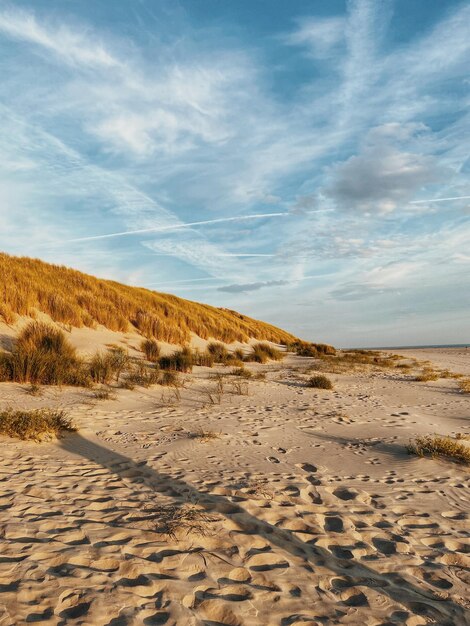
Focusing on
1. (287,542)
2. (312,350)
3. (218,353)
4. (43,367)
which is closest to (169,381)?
(43,367)

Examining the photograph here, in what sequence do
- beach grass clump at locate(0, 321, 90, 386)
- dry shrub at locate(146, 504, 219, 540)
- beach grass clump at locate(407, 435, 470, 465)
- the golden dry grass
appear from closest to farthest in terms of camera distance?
1. dry shrub at locate(146, 504, 219, 540)
2. beach grass clump at locate(407, 435, 470, 465)
3. beach grass clump at locate(0, 321, 90, 386)
4. the golden dry grass

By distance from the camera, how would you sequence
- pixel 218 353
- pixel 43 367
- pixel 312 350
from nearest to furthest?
pixel 43 367 → pixel 218 353 → pixel 312 350

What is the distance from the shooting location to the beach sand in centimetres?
231

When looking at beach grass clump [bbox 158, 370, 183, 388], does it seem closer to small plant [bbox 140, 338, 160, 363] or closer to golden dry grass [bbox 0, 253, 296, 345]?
small plant [bbox 140, 338, 160, 363]

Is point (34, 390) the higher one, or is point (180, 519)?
point (34, 390)

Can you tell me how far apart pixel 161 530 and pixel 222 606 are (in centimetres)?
96

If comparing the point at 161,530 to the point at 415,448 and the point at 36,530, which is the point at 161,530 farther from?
the point at 415,448

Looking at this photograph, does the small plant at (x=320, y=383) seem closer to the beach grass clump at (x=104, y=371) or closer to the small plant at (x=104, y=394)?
the beach grass clump at (x=104, y=371)

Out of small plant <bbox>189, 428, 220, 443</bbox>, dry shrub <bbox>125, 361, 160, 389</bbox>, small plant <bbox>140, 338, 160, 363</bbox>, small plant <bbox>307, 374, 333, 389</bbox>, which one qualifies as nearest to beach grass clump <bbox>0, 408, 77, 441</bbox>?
small plant <bbox>189, 428, 220, 443</bbox>

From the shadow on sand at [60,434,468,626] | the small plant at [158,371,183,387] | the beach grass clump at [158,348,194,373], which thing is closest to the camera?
the shadow on sand at [60,434,468,626]

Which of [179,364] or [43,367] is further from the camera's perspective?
[179,364]

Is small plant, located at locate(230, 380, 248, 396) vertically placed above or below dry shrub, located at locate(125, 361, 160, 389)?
below

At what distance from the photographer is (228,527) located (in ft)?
10.7

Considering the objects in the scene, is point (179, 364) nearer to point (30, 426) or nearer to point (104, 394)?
point (104, 394)
